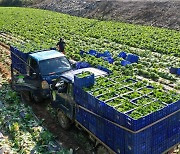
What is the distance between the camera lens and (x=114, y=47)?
82.7 ft

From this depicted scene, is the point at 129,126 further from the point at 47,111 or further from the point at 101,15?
the point at 101,15

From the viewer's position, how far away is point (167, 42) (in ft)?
82.5

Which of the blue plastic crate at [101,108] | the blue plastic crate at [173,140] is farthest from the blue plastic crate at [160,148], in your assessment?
the blue plastic crate at [101,108]

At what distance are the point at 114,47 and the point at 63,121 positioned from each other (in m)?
14.7

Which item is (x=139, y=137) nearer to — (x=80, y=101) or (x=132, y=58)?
(x=80, y=101)

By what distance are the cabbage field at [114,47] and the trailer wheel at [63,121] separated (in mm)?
927

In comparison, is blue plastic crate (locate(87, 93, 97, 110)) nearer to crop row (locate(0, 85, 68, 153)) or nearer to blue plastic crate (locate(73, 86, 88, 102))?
blue plastic crate (locate(73, 86, 88, 102))

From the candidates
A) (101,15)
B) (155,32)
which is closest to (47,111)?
(155,32)

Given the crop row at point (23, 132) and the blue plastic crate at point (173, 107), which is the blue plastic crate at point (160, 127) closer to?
the blue plastic crate at point (173, 107)

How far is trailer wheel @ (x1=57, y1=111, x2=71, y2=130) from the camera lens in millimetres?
11266

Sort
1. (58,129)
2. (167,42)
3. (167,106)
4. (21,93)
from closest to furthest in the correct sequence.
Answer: (167,106) → (58,129) → (21,93) → (167,42)

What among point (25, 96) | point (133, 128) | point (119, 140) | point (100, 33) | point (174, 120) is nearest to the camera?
point (133, 128)

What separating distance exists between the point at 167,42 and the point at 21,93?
15.0 metres

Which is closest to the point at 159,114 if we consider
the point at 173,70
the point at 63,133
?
the point at 63,133
